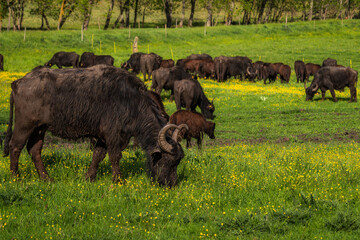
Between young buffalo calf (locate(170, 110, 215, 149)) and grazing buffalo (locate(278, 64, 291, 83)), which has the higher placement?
grazing buffalo (locate(278, 64, 291, 83))

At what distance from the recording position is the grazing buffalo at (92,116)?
26.5ft

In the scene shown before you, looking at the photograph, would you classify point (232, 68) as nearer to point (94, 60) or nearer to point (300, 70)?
point (300, 70)

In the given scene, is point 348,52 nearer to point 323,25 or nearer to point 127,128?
point 323,25

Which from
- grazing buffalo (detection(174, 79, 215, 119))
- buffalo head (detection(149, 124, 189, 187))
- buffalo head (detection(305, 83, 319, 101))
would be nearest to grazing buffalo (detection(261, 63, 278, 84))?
buffalo head (detection(305, 83, 319, 101))

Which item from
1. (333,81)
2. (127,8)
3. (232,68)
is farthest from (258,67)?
(127,8)

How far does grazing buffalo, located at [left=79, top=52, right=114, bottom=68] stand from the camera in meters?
35.1

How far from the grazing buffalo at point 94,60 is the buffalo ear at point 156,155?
90.2 ft

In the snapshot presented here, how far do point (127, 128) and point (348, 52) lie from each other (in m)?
44.0

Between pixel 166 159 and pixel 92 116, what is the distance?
5.27ft

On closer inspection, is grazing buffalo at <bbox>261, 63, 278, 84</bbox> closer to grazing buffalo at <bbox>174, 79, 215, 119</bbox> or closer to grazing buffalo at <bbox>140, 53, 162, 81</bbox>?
grazing buffalo at <bbox>140, 53, 162, 81</bbox>

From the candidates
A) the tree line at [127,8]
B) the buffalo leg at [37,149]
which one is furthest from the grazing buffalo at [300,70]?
the tree line at [127,8]

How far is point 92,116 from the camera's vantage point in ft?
26.9

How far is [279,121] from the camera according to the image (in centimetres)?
1886

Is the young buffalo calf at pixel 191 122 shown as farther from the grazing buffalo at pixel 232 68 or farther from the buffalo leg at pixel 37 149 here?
the grazing buffalo at pixel 232 68
